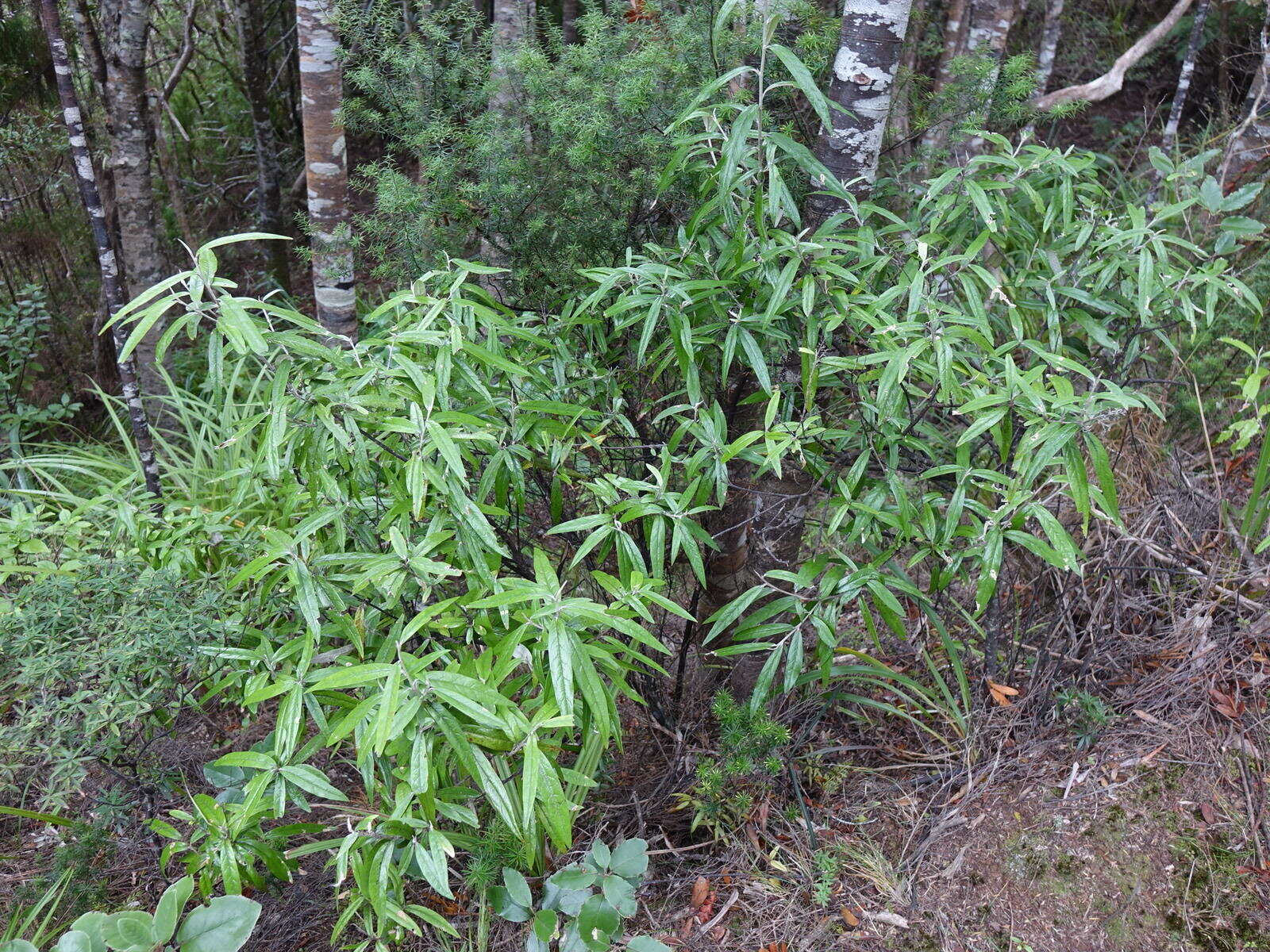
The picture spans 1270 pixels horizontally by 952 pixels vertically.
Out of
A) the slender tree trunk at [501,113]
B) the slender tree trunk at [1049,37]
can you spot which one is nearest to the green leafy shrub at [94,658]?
the slender tree trunk at [501,113]

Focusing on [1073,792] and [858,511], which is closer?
[858,511]

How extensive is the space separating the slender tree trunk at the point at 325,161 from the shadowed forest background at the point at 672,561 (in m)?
0.01

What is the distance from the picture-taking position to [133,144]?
→ 3.67 m

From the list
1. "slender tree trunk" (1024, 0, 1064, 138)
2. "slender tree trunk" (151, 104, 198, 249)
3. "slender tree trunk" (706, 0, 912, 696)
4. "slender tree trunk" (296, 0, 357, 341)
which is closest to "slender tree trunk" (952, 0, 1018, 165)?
"slender tree trunk" (1024, 0, 1064, 138)

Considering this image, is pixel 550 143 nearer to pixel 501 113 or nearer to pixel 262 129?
pixel 501 113

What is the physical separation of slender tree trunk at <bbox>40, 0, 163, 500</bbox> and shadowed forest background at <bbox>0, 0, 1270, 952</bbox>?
0.02 meters

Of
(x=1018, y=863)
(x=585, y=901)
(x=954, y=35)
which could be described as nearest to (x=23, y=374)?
(x=585, y=901)

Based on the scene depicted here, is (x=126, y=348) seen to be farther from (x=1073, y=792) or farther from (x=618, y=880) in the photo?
(x=1073, y=792)

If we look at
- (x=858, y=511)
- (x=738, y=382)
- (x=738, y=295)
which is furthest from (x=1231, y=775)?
(x=738, y=295)

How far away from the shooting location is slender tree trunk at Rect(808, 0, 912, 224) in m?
2.15

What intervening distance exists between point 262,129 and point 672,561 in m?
4.92

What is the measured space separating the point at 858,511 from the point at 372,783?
1116 millimetres

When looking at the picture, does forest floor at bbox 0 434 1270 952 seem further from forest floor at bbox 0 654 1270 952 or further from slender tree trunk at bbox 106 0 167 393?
slender tree trunk at bbox 106 0 167 393

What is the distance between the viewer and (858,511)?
1.94 metres
